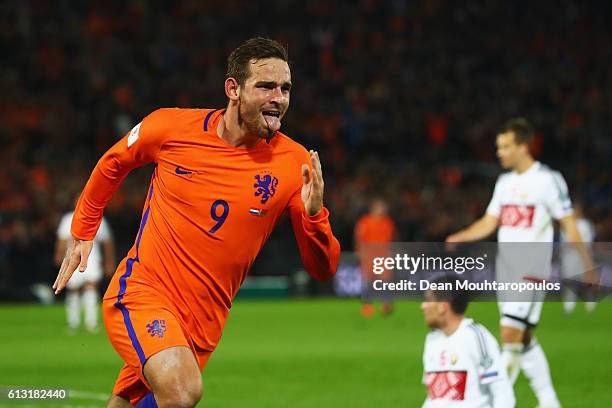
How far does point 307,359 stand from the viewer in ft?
45.0

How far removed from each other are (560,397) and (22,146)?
1741 cm

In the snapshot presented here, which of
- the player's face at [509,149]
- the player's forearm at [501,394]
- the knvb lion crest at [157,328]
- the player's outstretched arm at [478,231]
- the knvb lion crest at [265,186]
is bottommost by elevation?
the player's forearm at [501,394]

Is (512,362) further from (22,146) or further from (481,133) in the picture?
(481,133)

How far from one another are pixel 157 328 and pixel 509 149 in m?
5.10

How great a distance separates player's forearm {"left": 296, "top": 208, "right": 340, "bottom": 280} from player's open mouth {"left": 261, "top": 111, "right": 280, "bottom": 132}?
0.49 m

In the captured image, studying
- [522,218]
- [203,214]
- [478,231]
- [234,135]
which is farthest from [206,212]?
[522,218]

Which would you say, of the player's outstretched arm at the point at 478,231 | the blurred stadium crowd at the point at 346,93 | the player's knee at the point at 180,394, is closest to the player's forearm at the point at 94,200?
the player's knee at the point at 180,394

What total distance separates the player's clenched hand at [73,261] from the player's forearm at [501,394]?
2.47 meters

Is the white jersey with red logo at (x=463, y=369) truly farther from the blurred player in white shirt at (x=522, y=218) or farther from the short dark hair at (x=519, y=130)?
the short dark hair at (x=519, y=130)

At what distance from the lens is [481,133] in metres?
28.8

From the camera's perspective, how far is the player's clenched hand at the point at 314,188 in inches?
205

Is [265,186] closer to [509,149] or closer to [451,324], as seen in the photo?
[451,324]

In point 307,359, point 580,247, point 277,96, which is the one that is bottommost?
point 307,359

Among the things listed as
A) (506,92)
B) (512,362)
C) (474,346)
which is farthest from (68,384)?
(506,92)
